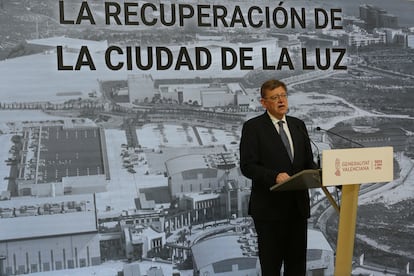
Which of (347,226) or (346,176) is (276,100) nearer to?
(346,176)

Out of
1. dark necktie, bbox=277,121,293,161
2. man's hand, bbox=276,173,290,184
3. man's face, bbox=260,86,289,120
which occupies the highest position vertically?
man's face, bbox=260,86,289,120

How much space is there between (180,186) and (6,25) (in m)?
1.42

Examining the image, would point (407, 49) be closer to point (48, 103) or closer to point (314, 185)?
point (314, 185)

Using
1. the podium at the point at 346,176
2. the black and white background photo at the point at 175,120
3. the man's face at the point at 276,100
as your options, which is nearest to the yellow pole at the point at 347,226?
the podium at the point at 346,176

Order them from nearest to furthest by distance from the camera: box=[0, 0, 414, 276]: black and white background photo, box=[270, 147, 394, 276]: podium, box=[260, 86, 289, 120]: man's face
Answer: box=[270, 147, 394, 276]: podium < box=[260, 86, 289, 120]: man's face < box=[0, 0, 414, 276]: black and white background photo

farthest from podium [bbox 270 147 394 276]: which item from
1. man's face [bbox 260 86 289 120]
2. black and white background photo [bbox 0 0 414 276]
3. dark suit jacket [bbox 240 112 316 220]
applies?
black and white background photo [bbox 0 0 414 276]

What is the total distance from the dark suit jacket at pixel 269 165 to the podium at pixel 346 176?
0.17 meters

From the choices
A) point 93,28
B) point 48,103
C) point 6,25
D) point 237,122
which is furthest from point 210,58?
point 6,25

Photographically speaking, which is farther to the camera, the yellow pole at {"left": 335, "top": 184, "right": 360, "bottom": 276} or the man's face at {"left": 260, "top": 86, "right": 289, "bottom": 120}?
the man's face at {"left": 260, "top": 86, "right": 289, "bottom": 120}

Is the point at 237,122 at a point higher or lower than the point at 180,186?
higher

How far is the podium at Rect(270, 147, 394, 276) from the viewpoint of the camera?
1879mm

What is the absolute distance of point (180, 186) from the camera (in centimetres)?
307

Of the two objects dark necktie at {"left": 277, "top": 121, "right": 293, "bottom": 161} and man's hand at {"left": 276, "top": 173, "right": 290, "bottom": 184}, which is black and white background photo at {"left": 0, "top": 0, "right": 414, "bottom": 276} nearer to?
dark necktie at {"left": 277, "top": 121, "right": 293, "bottom": 161}

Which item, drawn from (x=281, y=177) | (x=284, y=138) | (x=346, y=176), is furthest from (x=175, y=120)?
(x=346, y=176)
